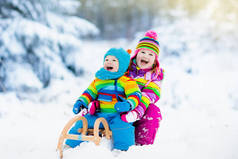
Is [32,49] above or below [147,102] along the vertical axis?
above

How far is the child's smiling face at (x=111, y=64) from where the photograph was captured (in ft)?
6.50

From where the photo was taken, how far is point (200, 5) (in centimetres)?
1903

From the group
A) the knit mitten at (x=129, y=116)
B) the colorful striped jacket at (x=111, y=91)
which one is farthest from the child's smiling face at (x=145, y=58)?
the knit mitten at (x=129, y=116)

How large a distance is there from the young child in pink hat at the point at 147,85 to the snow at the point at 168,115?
18 cm

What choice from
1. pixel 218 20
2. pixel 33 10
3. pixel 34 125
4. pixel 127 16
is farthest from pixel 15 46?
pixel 127 16

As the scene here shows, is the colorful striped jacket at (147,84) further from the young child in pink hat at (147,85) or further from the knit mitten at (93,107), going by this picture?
the knit mitten at (93,107)

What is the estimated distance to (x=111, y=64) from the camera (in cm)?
199

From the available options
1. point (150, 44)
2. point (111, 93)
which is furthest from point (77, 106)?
point (150, 44)

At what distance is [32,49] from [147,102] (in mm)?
3686

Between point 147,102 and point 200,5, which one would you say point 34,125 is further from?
point 200,5

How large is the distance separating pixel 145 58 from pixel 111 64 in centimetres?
47

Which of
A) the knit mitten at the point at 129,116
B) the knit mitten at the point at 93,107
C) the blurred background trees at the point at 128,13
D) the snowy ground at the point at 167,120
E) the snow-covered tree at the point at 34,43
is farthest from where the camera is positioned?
the blurred background trees at the point at 128,13

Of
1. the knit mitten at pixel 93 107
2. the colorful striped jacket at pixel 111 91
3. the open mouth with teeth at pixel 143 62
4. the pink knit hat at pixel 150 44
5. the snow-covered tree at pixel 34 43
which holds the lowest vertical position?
the knit mitten at pixel 93 107

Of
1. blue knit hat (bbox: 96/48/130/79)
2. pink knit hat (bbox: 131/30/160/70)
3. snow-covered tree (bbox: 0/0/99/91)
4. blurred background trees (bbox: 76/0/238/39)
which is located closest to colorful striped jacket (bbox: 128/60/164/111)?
pink knit hat (bbox: 131/30/160/70)
